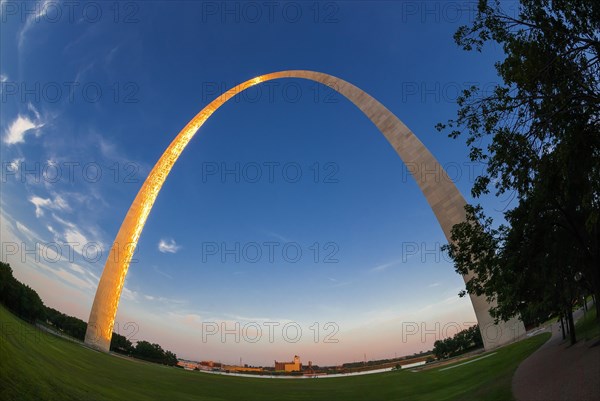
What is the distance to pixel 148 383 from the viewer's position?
61.8ft

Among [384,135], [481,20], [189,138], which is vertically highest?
[189,138]

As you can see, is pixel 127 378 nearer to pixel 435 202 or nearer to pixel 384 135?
pixel 435 202

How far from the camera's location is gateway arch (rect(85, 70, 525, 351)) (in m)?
22.0

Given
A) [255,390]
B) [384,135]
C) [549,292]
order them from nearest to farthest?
1. [549,292]
2. [255,390]
3. [384,135]

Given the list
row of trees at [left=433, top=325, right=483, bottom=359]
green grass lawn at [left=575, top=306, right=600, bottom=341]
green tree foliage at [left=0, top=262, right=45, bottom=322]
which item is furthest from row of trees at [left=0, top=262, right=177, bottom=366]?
row of trees at [left=433, top=325, right=483, bottom=359]

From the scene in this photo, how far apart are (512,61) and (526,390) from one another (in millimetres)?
10303

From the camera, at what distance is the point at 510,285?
12609 mm

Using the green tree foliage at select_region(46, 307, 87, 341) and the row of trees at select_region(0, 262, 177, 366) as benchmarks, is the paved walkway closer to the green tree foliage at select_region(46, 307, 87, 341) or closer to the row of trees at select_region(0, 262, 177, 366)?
the row of trees at select_region(0, 262, 177, 366)

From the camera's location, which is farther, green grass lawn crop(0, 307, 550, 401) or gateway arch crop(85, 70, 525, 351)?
gateway arch crop(85, 70, 525, 351)

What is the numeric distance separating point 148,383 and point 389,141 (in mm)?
23432

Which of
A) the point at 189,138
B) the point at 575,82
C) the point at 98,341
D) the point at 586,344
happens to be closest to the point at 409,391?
the point at 586,344

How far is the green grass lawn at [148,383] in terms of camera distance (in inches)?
355

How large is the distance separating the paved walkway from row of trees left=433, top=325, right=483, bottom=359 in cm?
5059

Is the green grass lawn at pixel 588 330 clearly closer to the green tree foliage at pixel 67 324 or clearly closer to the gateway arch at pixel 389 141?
the gateway arch at pixel 389 141
